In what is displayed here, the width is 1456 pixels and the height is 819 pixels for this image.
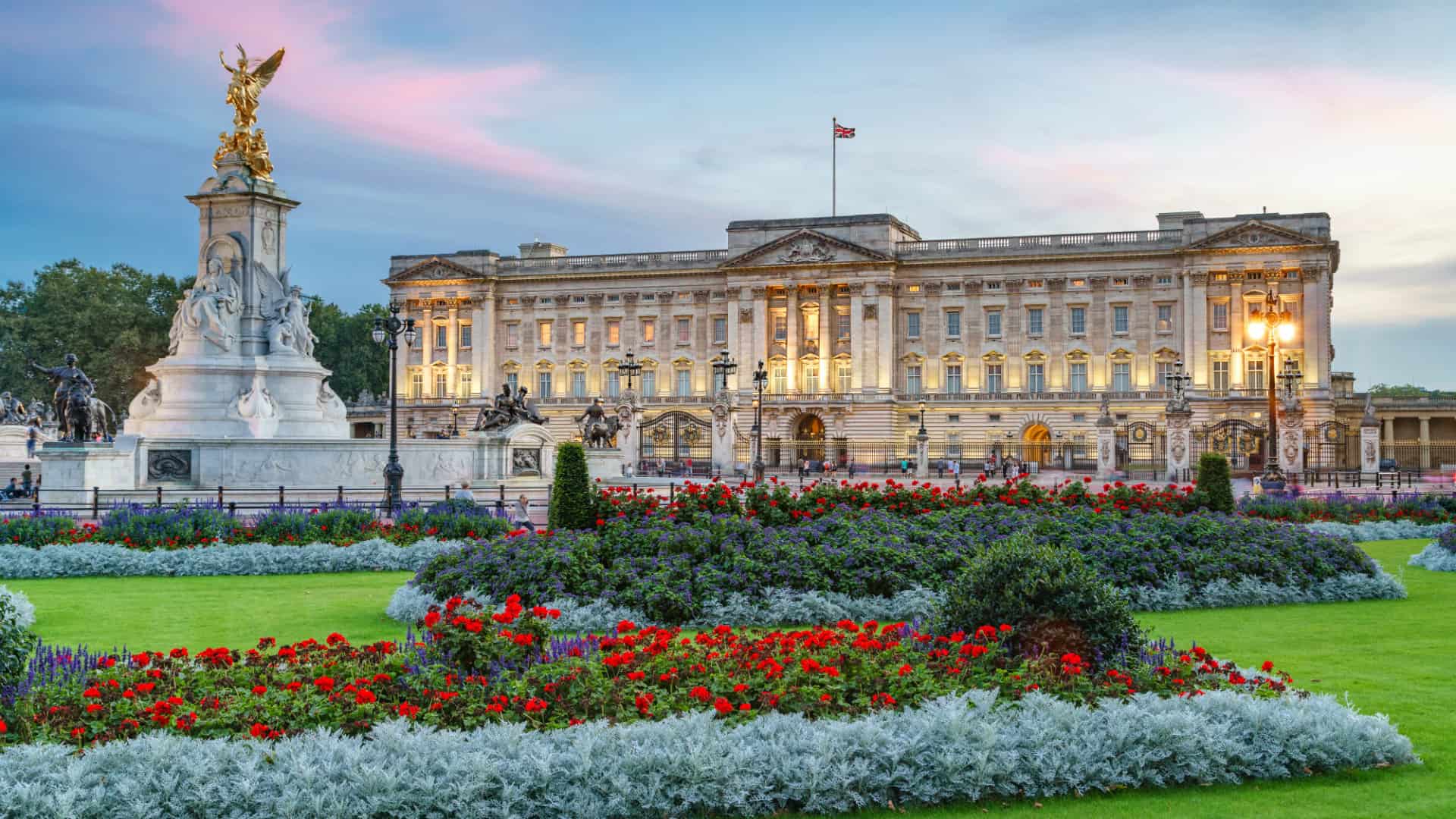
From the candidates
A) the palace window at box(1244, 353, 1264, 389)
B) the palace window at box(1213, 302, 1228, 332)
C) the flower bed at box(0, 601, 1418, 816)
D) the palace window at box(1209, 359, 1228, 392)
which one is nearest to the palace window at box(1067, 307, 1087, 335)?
the palace window at box(1213, 302, 1228, 332)

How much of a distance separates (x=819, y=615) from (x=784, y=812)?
5924 millimetres

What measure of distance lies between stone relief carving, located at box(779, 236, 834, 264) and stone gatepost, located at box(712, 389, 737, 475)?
31.2 m

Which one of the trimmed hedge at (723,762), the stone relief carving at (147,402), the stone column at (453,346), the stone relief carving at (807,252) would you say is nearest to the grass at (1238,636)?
the trimmed hedge at (723,762)

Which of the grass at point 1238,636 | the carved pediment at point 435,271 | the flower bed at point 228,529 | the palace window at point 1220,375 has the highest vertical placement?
the carved pediment at point 435,271

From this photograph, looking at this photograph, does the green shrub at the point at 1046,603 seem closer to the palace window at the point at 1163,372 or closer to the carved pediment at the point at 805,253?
the palace window at the point at 1163,372

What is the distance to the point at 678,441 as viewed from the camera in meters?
70.8

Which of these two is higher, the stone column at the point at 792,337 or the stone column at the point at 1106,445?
the stone column at the point at 792,337

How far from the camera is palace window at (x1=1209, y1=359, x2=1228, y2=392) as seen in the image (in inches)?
3009

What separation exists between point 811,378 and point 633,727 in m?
76.5

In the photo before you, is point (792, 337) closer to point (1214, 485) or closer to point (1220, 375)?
point (1220, 375)

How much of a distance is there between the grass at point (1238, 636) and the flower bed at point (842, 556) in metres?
0.71

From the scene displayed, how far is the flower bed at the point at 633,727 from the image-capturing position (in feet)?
22.0

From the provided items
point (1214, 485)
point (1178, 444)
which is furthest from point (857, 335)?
point (1214, 485)

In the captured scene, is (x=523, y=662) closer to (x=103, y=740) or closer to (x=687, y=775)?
(x=687, y=775)
